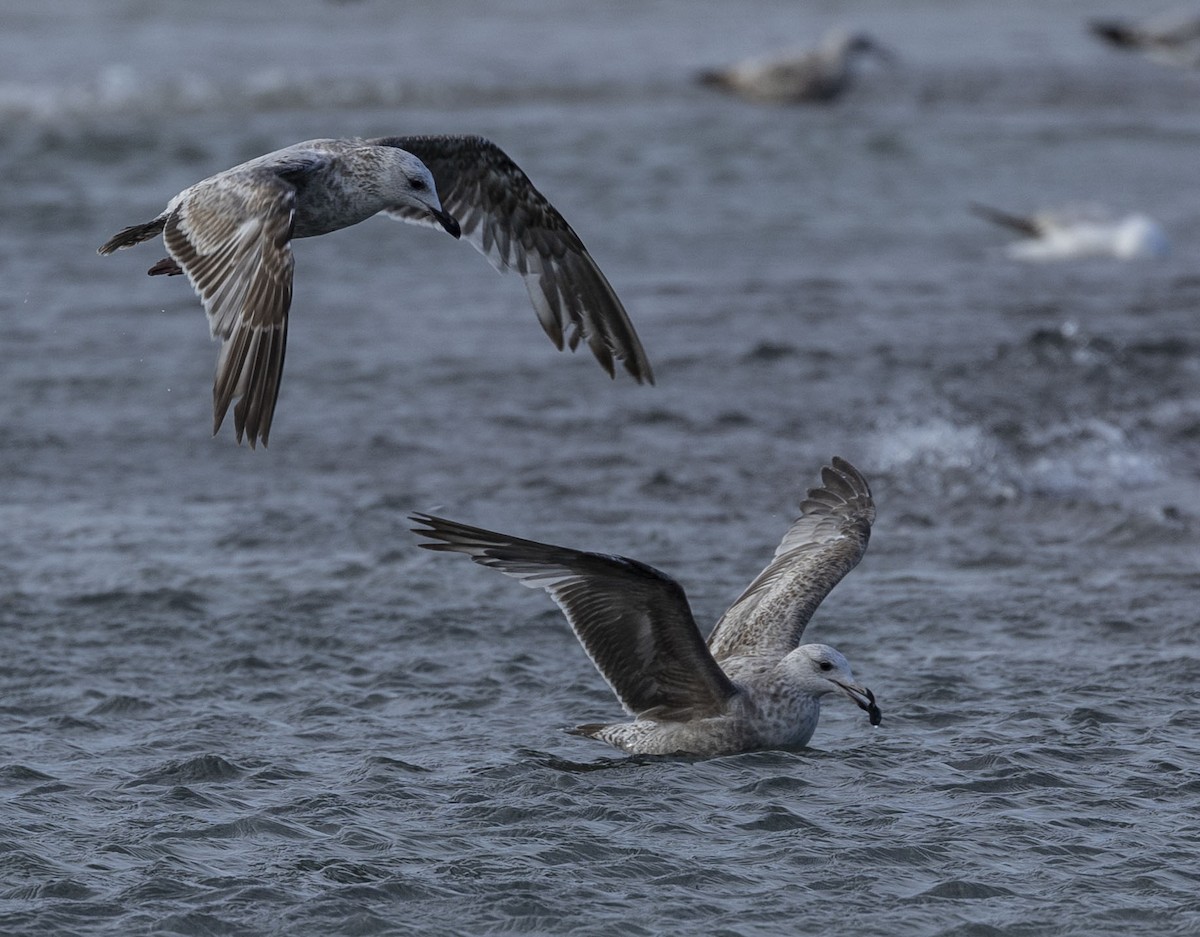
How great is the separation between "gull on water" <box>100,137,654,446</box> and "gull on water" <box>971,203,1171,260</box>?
9.10 meters

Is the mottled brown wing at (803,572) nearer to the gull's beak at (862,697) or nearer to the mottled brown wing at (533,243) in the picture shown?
the gull's beak at (862,697)

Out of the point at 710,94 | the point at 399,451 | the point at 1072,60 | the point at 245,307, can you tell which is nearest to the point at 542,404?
the point at 399,451

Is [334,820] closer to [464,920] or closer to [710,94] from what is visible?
[464,920]

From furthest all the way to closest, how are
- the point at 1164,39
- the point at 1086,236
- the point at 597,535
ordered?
the point at 1164,39
the point at 1086,236
the point at 597,535

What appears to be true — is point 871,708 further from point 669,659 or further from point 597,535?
point 597,535

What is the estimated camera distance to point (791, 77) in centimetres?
2350

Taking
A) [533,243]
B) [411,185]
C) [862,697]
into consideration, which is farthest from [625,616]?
[533,243]

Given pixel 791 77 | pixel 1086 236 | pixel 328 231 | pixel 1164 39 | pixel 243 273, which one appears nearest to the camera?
pixel 243 273

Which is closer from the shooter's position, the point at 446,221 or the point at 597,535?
the point at 446,221

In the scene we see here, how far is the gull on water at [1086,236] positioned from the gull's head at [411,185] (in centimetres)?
1036

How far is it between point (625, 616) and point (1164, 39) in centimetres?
1854

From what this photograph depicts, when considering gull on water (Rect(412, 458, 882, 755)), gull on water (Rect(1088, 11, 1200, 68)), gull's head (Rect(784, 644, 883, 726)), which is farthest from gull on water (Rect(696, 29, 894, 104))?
gull's head (Rect(784, 644, 883, 726))

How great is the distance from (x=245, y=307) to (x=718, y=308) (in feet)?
28.6

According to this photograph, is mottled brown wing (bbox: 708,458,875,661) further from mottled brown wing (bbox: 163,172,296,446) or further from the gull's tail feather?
the gull's tail feather
